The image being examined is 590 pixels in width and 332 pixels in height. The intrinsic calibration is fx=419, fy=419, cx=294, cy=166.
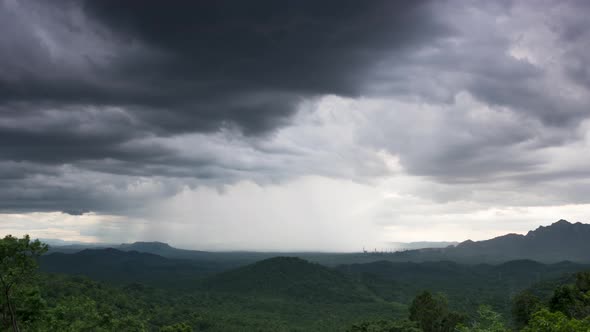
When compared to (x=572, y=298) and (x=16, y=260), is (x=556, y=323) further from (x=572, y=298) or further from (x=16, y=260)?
(x=572, y=298)

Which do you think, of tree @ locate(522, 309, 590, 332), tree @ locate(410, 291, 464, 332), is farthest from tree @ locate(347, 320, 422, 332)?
tree @ locate(522, 309, 590, 332)

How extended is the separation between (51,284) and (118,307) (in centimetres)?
2887

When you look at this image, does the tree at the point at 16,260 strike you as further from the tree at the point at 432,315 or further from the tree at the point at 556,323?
the tree at the point at 432,315

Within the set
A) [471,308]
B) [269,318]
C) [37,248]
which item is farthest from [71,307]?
[471,308]

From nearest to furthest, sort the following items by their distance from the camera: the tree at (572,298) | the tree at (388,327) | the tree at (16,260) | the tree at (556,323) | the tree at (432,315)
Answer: the tree at (556,323)
the tree at (16,260)
the tree at (572,298)
the tree at (388,327)
the tree at (432,315)

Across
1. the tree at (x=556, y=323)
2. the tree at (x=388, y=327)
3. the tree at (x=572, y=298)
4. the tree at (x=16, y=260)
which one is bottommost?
the tree at (x=388, y=327)

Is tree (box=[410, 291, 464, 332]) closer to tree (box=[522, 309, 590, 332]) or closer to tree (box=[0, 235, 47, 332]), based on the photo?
tree (box=[522, 309, 590, 332])

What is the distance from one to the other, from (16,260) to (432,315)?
7911cm

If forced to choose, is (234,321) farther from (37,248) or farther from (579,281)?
(37,248)

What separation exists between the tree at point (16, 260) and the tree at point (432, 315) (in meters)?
72.9

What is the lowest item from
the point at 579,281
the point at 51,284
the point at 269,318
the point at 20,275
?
the point at 269,318

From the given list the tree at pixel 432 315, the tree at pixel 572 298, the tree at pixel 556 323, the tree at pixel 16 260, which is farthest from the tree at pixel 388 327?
the tree at pixel 16 260

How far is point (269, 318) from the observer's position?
199250 millimetres

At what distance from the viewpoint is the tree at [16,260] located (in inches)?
1447
